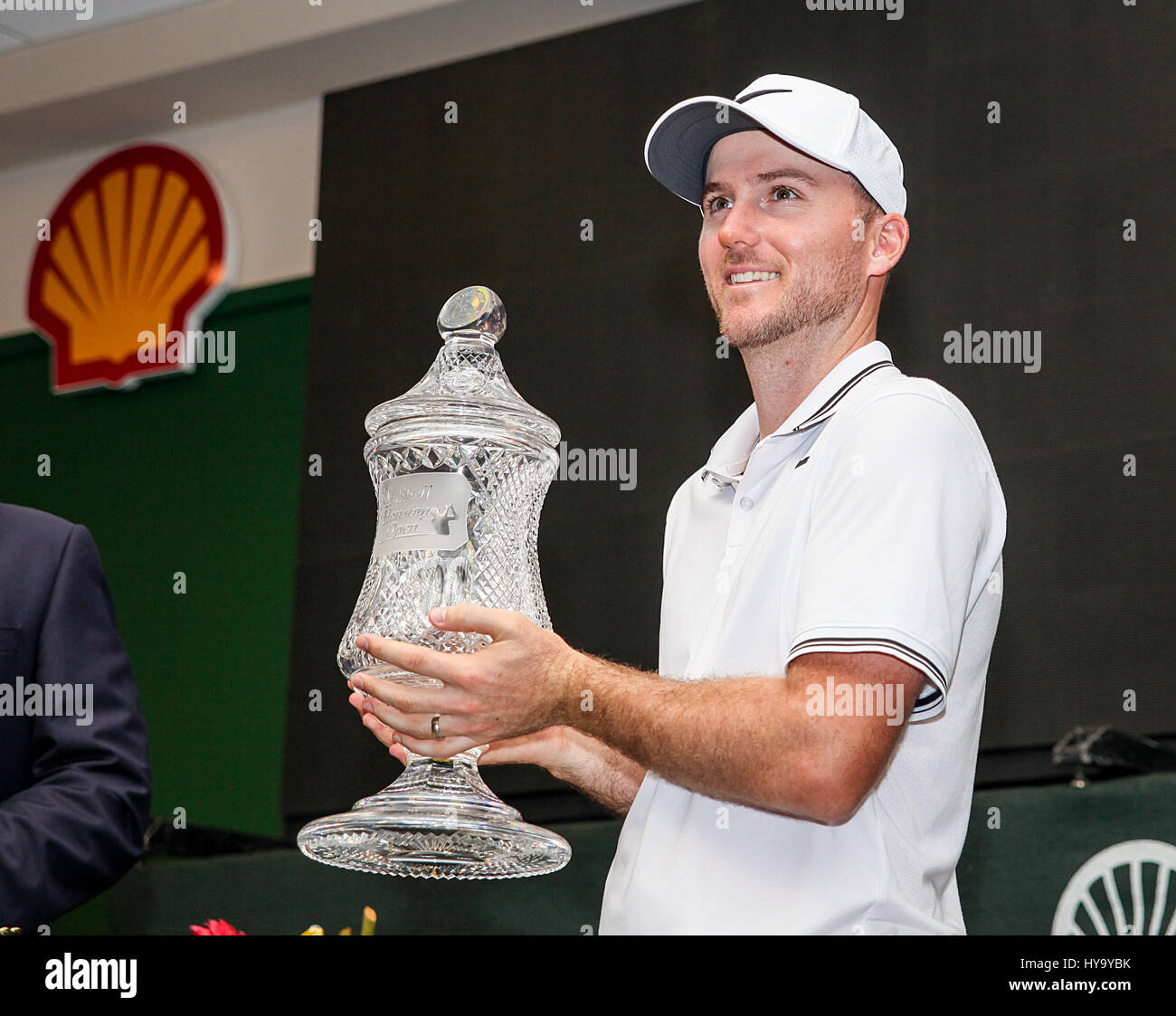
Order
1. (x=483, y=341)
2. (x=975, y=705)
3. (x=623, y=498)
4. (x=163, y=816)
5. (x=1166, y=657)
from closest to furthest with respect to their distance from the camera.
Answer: (x=975, y=705) → (x=483, y=341) → (x=1166, y=657) → (x=623, y=498) → (x=163, y=816)

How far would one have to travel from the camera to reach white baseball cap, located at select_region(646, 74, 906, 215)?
161 centimetres

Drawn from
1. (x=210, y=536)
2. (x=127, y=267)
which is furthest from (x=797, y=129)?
(x=127, y=267)

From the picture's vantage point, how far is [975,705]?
1.50 metres

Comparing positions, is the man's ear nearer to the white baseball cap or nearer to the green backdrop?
the white baseball cap

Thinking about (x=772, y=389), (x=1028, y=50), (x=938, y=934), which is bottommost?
(x=938, y=934)

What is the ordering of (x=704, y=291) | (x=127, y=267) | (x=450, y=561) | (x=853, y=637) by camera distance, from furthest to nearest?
(x=127, y=267), (x=704, y=291), (x=450, y=561), (x=853, y=637)

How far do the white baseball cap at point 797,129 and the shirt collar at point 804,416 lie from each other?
0.19 m

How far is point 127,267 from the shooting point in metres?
5.47

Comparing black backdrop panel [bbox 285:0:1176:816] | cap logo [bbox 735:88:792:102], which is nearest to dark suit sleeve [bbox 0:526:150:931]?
cap logo [bbox 735:88:792:102]

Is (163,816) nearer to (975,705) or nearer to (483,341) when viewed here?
(483,341)

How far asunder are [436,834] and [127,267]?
174 inches

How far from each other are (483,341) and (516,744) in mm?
464

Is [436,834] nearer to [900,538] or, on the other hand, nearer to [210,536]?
[900,538]

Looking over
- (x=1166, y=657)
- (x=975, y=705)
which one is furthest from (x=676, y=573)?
(x=1166, y=657)
